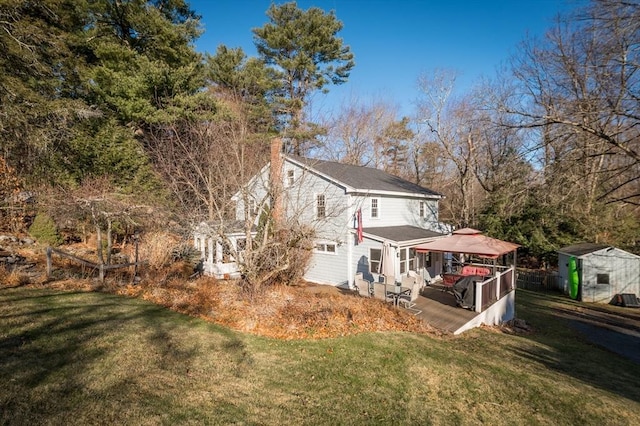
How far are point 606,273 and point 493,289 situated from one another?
11645mm

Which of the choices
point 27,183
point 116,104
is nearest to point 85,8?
point 116,104

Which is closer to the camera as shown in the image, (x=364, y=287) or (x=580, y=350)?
(x=580, y=350)

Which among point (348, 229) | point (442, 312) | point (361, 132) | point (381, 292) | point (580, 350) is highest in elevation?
point (361, 132)

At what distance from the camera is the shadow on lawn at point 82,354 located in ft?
14.2

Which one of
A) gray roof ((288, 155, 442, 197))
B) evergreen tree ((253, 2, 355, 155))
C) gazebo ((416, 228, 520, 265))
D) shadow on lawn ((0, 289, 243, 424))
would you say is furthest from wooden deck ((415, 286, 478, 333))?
evergreen tree ((253, 2, 355, 155))

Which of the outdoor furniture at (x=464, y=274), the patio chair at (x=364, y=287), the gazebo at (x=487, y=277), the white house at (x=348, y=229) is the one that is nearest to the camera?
the gazebo at (x=487, y=277)

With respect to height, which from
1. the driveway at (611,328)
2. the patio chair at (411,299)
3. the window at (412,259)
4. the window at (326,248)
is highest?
the window at (326,248)

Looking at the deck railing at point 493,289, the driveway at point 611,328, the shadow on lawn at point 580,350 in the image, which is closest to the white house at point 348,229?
the deck railing at point 493,289

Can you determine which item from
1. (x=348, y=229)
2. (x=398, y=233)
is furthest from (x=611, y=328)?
(x=348, y=229)

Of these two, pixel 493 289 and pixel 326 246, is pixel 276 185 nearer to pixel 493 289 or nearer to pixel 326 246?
pixel 326 246

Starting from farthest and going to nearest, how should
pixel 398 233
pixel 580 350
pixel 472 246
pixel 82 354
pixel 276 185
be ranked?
pixel 398 233
pixel 472 246
pixel 276 185
pixel 580 350
pixel 82 354

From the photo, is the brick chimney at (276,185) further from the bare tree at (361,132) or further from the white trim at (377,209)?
the bare tree at (361,132)

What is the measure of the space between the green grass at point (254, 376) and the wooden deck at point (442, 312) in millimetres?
1438

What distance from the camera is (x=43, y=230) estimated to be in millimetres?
15922
